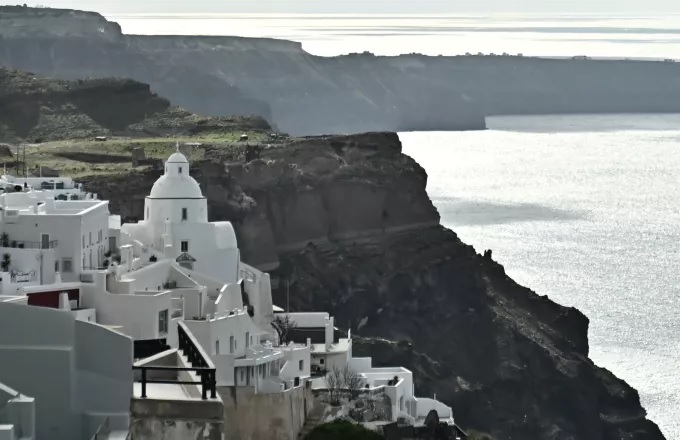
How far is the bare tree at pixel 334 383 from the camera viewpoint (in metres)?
32.5

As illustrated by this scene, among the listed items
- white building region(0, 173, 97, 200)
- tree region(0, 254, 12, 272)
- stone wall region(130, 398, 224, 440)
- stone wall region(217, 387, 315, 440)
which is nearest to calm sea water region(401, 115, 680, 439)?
white building region(0, 173, 97, 200)

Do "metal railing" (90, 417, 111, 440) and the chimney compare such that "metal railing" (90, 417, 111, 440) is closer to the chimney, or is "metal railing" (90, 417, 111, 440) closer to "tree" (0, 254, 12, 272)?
the chimney

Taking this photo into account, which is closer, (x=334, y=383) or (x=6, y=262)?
(x=6, y=262)

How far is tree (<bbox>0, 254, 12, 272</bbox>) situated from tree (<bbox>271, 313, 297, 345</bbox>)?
731 cm

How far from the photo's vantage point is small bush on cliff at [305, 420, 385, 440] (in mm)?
26828

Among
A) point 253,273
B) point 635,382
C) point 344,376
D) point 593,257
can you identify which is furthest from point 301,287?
point 593,257

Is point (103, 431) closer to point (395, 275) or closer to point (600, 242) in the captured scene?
point (395, 275)

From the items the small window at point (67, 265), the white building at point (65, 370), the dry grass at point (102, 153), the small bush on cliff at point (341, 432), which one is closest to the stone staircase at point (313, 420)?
the small bush on cliff at point (341, 432)

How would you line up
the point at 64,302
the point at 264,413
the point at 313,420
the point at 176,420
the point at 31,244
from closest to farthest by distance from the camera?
the point at 176,420 < the point at 264,413 < the point at 313,420 < the point at 64,302 < the point at 31,244

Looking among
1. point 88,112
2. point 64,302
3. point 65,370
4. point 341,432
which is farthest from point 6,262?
point 88,112

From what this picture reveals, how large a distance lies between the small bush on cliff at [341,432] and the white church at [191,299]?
0.43 metres

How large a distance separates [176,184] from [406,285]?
2862 cm

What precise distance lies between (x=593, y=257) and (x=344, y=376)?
244ft

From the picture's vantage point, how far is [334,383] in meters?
35.6
